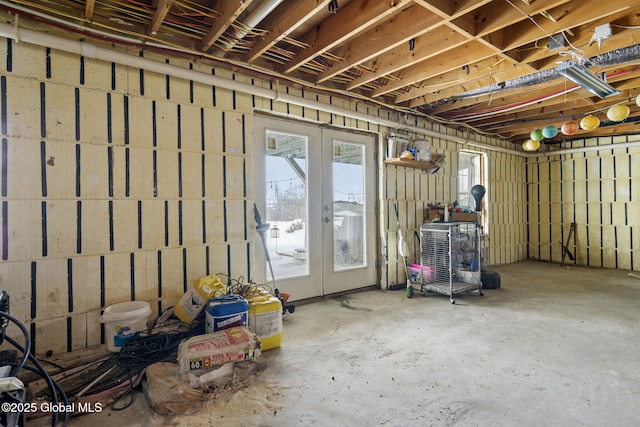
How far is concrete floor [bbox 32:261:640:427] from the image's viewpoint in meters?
1.86

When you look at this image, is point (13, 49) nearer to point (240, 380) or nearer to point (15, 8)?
point (15, 8)

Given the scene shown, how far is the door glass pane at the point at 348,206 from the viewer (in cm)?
436

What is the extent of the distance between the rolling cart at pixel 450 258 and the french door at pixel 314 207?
2.45 ft

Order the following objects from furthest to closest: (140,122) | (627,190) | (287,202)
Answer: (627,190) < (287,202) < (140,122)

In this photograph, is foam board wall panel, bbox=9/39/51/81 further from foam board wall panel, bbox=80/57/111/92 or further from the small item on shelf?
the small item on shelf

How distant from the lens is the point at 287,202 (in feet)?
12.8

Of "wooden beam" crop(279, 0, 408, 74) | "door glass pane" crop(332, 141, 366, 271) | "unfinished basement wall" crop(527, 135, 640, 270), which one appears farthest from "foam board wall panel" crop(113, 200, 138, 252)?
"unfinished basement wall" crop(527, 135, 640, 270)

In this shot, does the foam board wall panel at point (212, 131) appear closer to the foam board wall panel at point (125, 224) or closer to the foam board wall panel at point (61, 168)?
the foam board wall panel at point (125, 224)

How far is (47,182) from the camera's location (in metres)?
2.51

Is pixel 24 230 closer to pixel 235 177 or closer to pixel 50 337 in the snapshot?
pixel 50 337

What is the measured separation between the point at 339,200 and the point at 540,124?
389 cm

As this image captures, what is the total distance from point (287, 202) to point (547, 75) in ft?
10.4

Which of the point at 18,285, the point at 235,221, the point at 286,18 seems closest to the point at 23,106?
the point at 18,285

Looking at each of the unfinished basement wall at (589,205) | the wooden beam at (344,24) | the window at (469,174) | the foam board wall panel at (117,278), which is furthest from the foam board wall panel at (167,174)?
the unfinished basement wall at (589,205)
